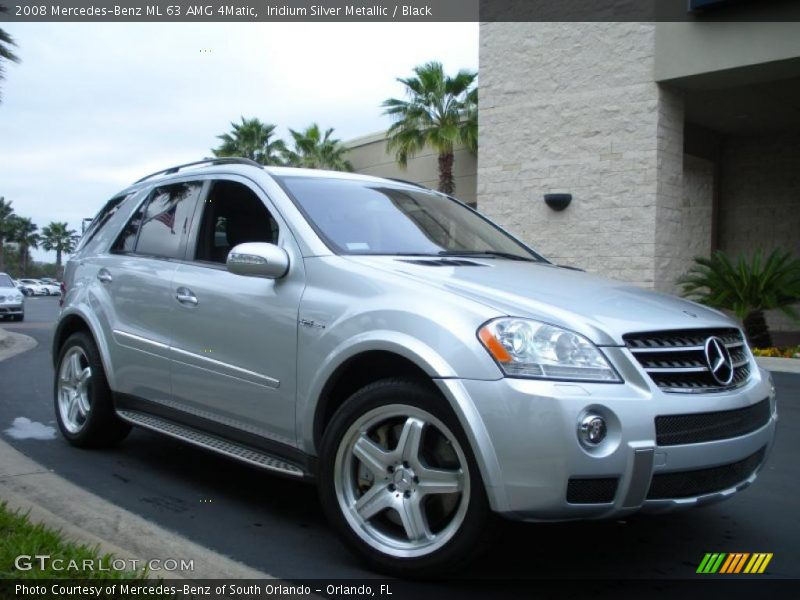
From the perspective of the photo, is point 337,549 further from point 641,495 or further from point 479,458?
point 641,495

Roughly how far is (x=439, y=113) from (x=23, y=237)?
311 ft

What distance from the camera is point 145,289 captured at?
4.68 m

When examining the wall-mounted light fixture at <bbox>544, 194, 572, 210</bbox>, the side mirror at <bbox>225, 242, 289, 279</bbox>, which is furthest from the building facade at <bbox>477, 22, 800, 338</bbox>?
the side mirror at <bbox>225, 242, 289, 279</bbox>

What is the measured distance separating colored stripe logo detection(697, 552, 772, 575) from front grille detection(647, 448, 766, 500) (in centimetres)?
44

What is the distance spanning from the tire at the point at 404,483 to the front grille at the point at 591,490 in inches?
12.5

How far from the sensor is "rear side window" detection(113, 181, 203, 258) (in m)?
4.73

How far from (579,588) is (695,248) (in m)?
13.9

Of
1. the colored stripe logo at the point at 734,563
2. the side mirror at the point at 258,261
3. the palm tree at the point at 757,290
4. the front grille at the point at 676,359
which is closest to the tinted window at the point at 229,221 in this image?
the side mirror at the point at 258,261

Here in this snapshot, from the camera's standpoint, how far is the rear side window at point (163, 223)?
15.5 ft

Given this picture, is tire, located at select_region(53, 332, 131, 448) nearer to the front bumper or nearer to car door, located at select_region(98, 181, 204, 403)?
car door, located at select_region(98, 181, 204, 403)

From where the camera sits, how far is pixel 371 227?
4.06 metres

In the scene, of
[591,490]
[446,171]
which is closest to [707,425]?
[591,490]

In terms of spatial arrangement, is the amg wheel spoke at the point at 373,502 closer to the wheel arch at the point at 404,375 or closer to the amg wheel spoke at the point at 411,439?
the amg wheel spoke at the point at 411,439

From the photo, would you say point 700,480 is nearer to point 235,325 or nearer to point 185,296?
point 235,325
